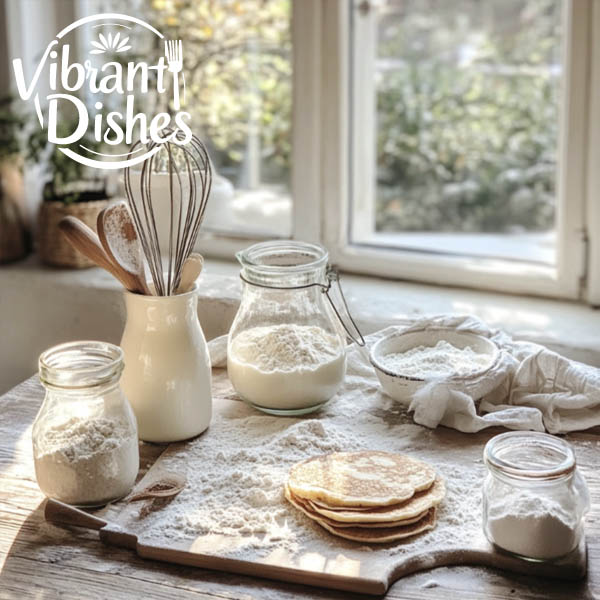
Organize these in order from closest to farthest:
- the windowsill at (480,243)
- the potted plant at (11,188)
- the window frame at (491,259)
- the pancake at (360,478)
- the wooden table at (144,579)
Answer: the wooden table at (144,579) < the pancake at (360,478) < the window frame at (491,259) < the windowsill at (480,243) < the potted plant at (11,188)

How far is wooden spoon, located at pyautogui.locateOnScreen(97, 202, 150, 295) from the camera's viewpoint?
3.95 ft

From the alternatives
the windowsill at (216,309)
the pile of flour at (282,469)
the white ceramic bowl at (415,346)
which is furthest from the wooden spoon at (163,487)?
the windowsill at (216,309)

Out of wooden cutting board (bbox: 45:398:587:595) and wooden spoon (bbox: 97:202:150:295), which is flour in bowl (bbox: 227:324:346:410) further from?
wooden cutting board (bbox: 45:398:587:595)

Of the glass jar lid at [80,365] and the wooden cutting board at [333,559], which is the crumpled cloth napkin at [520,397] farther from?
the glass jar lid at [80,365]

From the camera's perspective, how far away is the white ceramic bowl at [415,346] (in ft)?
4.32

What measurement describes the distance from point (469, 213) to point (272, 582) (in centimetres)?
176

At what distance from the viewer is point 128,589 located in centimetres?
98

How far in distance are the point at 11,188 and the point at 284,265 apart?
103 centimetres

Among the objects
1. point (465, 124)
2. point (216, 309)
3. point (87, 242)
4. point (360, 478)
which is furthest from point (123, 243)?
point (465, 124)

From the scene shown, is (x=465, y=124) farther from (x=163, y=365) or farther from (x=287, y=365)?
(x=163, y=365)

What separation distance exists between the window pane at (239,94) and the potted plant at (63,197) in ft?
0.81

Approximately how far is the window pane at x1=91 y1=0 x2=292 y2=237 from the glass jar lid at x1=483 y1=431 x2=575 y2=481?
110 cm

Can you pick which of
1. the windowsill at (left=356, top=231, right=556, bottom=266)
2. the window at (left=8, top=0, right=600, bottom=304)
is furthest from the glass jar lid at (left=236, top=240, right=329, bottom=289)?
the windowsill at (left=356, top=231, right=556, bottom=266)

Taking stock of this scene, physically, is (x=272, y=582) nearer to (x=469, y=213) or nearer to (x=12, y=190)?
(x=12, y=190)
